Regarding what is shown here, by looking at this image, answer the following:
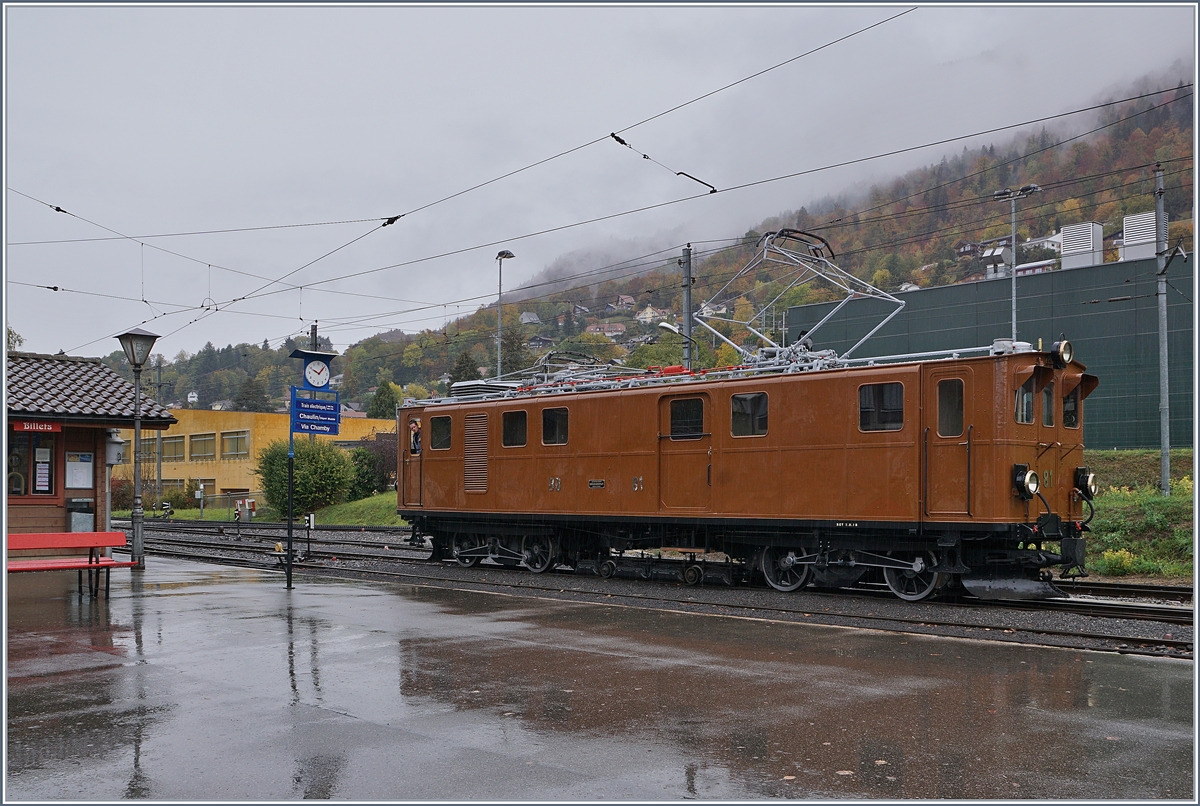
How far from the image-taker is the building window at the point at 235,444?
6234cm

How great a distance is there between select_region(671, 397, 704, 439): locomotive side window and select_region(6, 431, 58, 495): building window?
11.7 meters

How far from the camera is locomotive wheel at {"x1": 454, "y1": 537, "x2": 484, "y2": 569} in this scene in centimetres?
2044

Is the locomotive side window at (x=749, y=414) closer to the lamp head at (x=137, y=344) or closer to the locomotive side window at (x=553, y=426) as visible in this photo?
the locomotive side window at (x=553, y=426)

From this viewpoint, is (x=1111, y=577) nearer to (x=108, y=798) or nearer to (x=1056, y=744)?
(x=1056, y=744)

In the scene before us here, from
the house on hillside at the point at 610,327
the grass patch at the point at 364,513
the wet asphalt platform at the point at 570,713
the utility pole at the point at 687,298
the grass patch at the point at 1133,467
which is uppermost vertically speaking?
the house on hillside at the point at 610,327

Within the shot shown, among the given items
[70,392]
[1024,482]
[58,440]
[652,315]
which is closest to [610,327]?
[652,315]

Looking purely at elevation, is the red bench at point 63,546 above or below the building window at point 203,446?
below

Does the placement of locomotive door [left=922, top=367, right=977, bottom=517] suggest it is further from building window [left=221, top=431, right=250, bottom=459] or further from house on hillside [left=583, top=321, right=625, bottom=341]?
house on hillside [left=583, top=321, right=625, bottom=341]

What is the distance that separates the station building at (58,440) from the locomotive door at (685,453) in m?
10.1

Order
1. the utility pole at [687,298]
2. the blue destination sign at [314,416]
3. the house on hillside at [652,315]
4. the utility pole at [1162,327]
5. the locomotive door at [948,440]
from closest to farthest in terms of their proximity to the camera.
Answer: the locomotive door at [948,440]
the blue destination sign at [314,416]
the utility pole at [1162,327]
the utility pole at [687,298]
the house on hillside at [652,315]

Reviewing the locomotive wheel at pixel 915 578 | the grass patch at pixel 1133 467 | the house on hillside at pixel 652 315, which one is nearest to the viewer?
the locomotive wheel at pixel 915 578

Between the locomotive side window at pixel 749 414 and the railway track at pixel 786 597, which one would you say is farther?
the locomotive side window at pixel 749 414

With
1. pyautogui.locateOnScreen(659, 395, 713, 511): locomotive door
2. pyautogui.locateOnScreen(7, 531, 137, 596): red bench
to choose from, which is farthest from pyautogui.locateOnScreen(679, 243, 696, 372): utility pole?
pyautogui.locateOnScreen(7, 531, 137, 596): red bench

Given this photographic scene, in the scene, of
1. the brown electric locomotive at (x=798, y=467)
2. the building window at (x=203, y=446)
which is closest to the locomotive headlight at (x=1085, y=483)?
the brown electric locomotive at (x=798, y=467)
